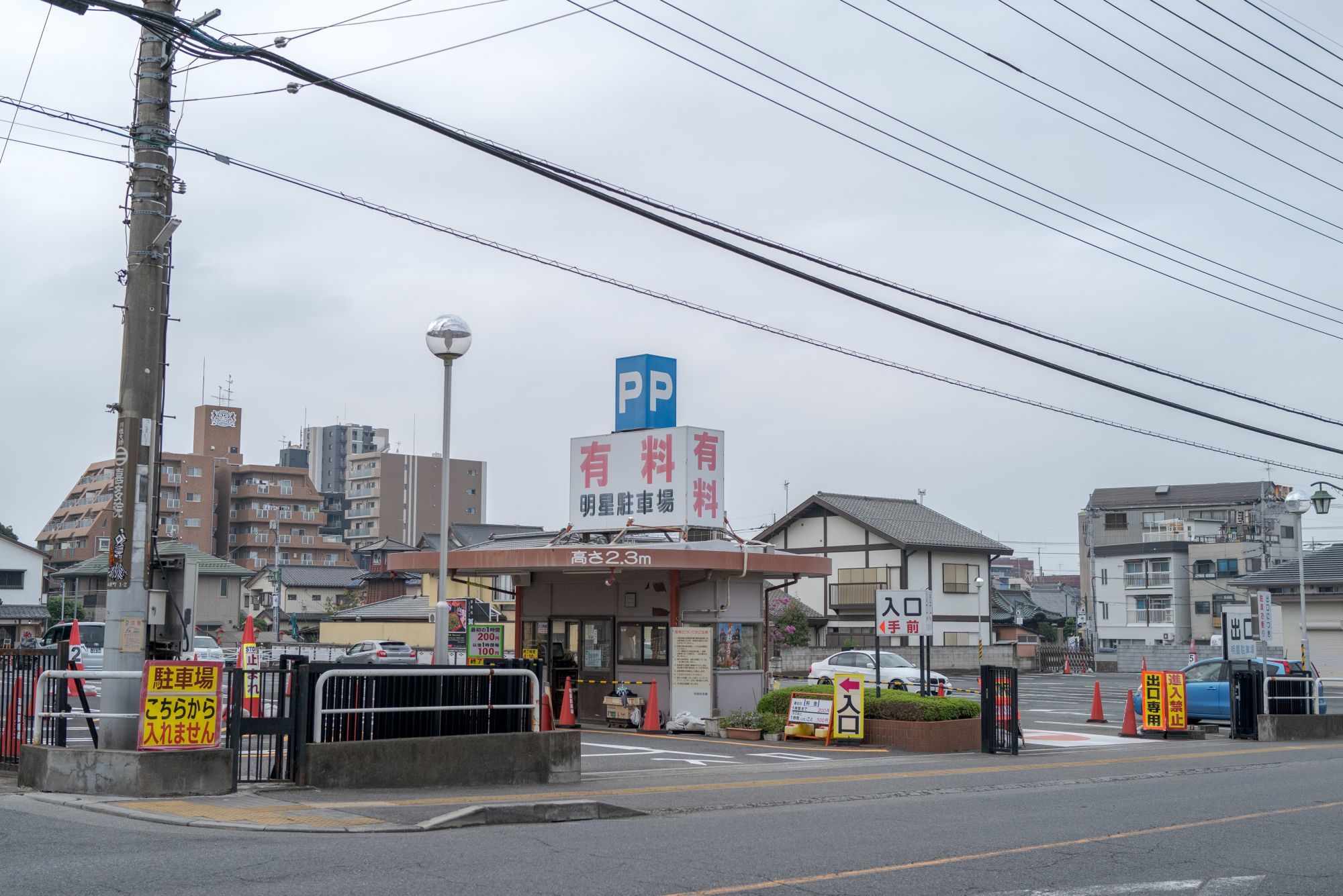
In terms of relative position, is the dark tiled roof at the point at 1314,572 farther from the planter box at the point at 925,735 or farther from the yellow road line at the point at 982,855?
the yellow road line at the point at 982,855

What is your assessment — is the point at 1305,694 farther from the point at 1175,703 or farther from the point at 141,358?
the point at 141,358

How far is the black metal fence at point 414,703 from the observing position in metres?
12.2

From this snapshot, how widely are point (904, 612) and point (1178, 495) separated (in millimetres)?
77700

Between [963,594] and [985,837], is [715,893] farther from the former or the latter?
[963,594]

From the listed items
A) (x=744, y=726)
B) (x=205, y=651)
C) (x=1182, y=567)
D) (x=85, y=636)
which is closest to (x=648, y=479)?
(x=744, y=726)

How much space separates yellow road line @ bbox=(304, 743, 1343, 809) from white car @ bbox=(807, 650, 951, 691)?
37.4 ft

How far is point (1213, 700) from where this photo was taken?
26750mm

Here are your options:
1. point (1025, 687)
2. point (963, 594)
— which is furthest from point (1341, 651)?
point (963, 594)

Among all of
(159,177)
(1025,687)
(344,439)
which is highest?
(344,439)

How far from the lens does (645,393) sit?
2475cm

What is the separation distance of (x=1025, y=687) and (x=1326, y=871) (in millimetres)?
38757

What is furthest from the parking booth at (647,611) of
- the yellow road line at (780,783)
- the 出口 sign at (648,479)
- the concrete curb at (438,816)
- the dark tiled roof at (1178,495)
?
the dark tiled roof at (1178,495)

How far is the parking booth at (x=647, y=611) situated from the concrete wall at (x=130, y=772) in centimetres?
1157

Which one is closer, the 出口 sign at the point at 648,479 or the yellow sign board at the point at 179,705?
the yellow sign board at the point at 179,705
